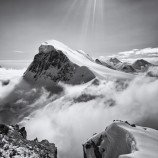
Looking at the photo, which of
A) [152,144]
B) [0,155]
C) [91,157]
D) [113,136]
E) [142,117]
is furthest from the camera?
[142,117]

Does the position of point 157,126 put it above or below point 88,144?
below

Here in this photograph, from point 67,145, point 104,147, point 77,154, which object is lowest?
point 67,145

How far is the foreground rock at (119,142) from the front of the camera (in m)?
33.5

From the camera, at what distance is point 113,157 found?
39.2m

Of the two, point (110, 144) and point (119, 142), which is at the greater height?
point (119, 142)

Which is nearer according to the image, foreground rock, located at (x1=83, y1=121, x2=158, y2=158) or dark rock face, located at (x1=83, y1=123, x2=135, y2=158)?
foreground rock, located at (x1=83, y1=121, x2=158, y2=158)

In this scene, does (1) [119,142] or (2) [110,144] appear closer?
(1) [119,142]

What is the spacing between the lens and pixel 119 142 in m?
39.4

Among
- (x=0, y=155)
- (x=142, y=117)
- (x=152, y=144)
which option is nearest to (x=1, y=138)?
(x=0, y=155)

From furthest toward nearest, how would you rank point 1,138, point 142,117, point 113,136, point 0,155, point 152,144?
point 142,117, point 113,136, point 152,144, point 1,138, point 0,155

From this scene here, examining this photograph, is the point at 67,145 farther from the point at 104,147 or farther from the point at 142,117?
the point at 104,147

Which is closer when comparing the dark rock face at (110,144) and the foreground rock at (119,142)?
the foreground rock at (119,142)

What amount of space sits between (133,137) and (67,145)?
16230cm

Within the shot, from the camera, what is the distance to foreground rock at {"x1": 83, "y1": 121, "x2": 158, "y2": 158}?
33469mm
